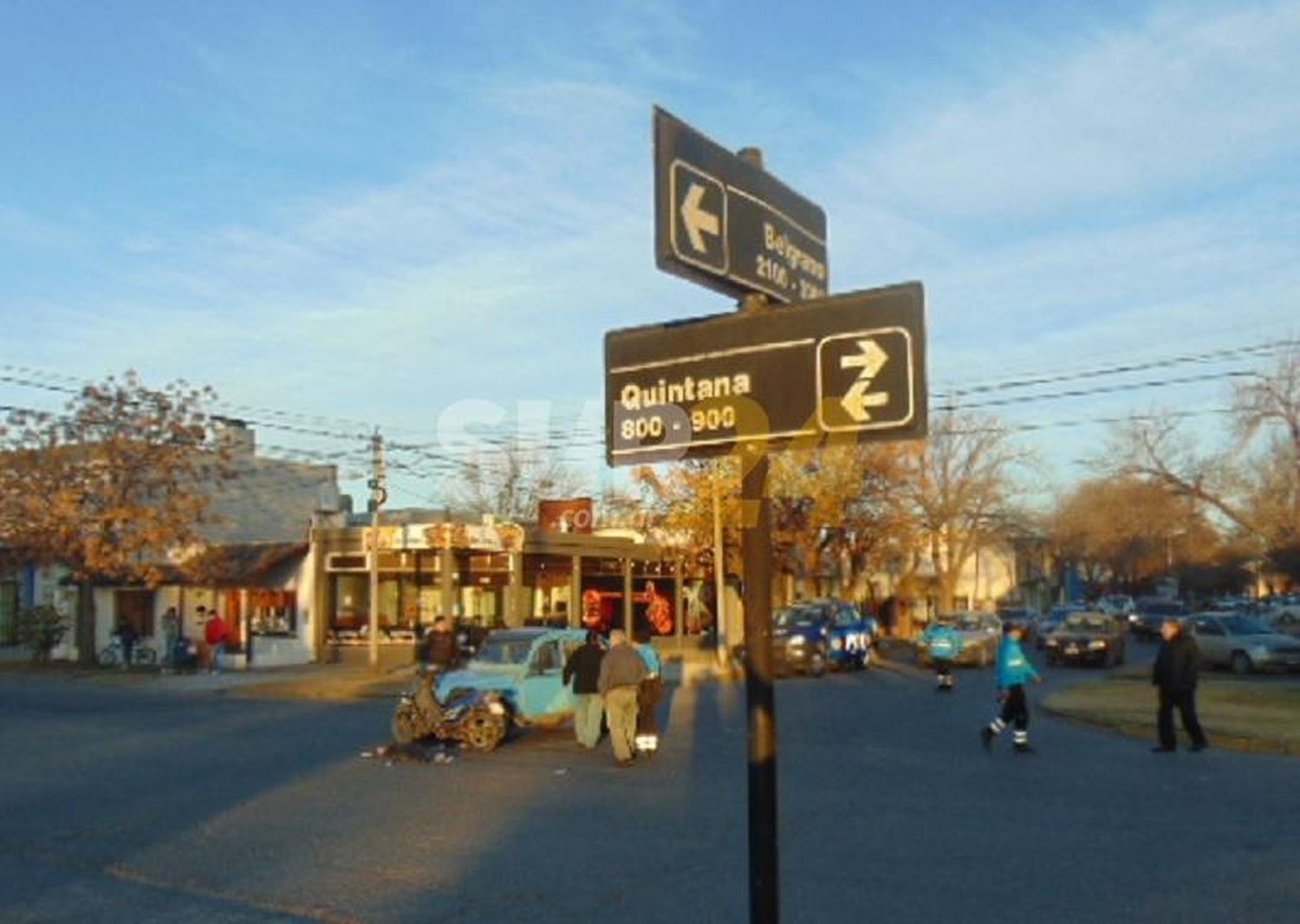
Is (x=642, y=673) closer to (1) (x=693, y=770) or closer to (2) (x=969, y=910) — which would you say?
(1) (x=693, y=770)

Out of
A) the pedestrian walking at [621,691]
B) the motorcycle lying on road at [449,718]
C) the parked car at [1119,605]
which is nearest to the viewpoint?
the pedestrian walking at [621,691]

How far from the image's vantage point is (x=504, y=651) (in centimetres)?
2019

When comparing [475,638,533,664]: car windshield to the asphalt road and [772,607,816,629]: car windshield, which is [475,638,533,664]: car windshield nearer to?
the asphalt road

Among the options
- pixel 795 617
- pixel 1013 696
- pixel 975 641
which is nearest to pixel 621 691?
pixel 1013 696

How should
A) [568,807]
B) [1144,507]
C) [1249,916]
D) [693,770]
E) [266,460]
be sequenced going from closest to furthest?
[1249,916] → [568,807] → [693,770] → [266,460] → [1144,507]

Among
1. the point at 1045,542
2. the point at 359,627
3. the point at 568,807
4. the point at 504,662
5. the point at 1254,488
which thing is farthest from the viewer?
the point at 1045,542

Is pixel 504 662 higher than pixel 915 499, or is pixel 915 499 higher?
pixel 915 499

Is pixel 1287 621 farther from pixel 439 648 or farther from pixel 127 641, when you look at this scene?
pixel 127 641

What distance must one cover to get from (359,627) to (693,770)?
25.9 meters

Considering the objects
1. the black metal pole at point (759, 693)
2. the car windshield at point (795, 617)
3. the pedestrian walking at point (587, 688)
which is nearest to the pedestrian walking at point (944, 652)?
the car windshield at point (795, 617)

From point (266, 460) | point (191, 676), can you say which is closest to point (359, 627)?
point (191, 676)

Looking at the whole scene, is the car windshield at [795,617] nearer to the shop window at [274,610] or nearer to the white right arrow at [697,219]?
the shop window at [274,610]

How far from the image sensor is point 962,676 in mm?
35125

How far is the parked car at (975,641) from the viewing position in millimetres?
39156
